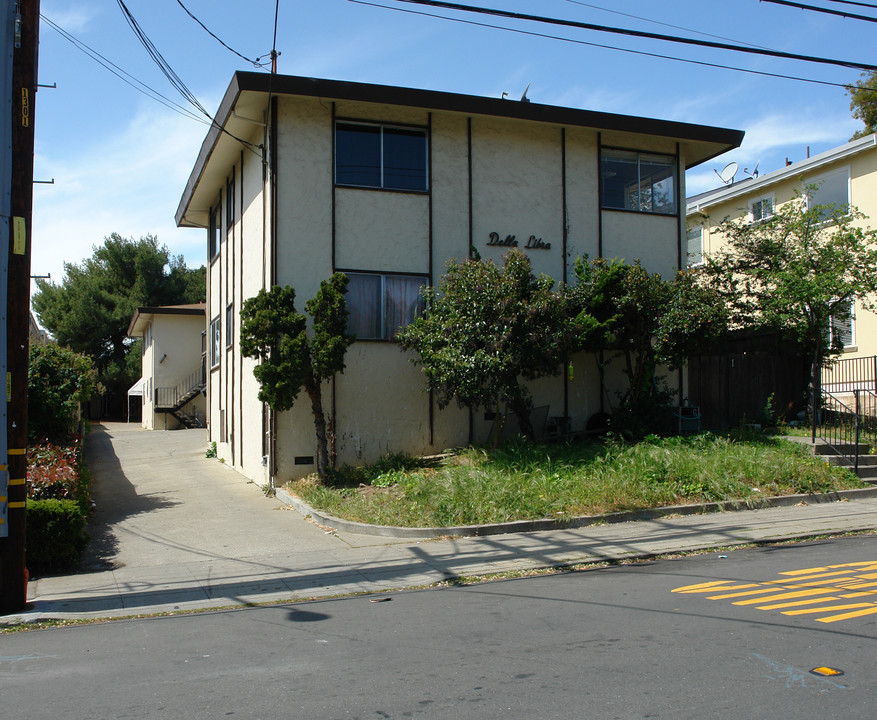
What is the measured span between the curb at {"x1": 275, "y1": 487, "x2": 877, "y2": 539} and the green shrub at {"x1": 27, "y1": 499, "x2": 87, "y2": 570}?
3.69 meters

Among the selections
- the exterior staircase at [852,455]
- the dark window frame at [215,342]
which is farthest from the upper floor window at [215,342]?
the exterior staircase at [852,455]

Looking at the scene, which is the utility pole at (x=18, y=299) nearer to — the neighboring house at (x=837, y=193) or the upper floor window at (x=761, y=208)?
the neighboring house at (x=837, y=193)

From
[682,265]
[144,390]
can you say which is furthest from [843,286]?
[144,390]

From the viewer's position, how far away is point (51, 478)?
11281 mm

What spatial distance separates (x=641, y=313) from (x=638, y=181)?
13.2 ft

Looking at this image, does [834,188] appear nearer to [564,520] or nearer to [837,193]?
[837,193]

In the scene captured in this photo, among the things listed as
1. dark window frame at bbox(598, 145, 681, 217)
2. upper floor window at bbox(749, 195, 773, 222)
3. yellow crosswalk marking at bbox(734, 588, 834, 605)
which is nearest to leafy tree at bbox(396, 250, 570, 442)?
dark window frame at bbox(598, 145, 681, 217)

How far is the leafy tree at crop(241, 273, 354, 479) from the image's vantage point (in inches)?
545

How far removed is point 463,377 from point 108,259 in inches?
1544

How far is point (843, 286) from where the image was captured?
16406 millimetres

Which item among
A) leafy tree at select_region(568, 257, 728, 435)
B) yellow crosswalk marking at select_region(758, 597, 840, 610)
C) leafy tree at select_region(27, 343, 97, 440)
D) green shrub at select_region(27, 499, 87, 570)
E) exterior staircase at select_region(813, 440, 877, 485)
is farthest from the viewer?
leafy tree at select_region(568, 257, 728, 435)

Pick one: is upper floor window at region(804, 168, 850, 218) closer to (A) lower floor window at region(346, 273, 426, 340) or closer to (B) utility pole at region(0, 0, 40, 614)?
(A) lower floor window at region(346, 273, 426, 340)

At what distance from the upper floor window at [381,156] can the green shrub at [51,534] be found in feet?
27.9

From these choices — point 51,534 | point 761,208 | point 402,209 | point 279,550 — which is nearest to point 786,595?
point 279,550
